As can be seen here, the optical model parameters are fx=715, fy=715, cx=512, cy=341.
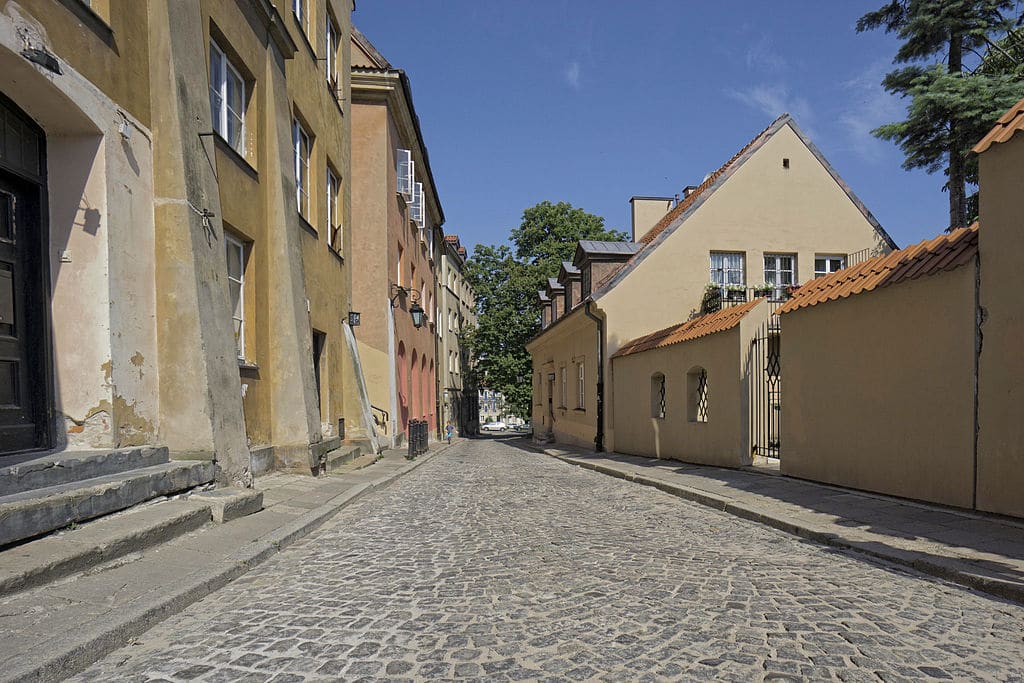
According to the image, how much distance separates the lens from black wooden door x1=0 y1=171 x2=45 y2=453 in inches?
221

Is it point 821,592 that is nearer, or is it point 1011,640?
point 1011,640

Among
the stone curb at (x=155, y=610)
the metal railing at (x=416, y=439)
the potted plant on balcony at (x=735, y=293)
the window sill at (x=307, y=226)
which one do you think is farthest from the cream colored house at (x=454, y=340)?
the stone curb at (x=155, y=610)

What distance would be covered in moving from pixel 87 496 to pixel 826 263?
64.4ft

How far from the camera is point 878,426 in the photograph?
8227 millimetres

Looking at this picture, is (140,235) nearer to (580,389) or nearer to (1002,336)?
(1002,336)

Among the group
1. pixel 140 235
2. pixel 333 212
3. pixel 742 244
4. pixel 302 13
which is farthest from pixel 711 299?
pixel 140 235

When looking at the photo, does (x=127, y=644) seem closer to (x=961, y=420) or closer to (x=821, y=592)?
(x=821, y=592)

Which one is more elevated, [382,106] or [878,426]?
[382,106]

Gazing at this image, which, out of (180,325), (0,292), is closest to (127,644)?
(0,292)

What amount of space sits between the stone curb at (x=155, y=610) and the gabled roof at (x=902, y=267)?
267 inches

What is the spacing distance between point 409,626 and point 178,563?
6.92 ft

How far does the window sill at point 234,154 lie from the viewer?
886cm

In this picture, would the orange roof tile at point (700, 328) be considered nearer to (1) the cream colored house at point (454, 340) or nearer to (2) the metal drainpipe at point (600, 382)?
(2) the metal drainpipe at point (600, 382)

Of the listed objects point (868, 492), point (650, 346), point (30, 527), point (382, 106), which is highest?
point (382, 106)
